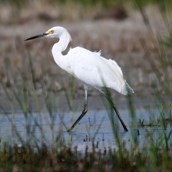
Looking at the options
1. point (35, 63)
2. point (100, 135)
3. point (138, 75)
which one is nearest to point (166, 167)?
point (100, 135)

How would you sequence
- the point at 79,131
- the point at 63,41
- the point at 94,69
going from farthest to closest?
the point at 63,41, the point at 94,69, the point at 79,131

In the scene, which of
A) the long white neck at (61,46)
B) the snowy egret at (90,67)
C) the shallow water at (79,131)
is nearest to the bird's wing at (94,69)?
the snowy egret at (90,67)

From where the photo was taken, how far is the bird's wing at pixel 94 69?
8.86 m

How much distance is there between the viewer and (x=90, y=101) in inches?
441

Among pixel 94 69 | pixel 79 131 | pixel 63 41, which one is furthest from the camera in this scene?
pixel 63 41

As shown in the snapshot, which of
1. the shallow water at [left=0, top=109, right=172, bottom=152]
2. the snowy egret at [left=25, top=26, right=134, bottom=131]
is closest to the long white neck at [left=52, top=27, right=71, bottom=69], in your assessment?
the snowy egret at [left=25, top=26, right=134, bottom=131]

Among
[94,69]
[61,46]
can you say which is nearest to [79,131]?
[94,69]

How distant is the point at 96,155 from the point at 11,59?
7.91 metres

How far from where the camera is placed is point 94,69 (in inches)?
357

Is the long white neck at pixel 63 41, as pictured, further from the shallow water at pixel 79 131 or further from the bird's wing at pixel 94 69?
the shallow water at pixel 79 131

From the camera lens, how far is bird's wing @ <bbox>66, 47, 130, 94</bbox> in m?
8.86

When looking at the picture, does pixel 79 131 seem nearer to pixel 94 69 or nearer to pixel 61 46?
pixel 94 69

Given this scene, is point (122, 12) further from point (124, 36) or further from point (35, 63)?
point (35, 63)

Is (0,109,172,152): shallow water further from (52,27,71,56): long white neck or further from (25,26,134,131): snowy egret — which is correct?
(52,27,71,56): long white neck
